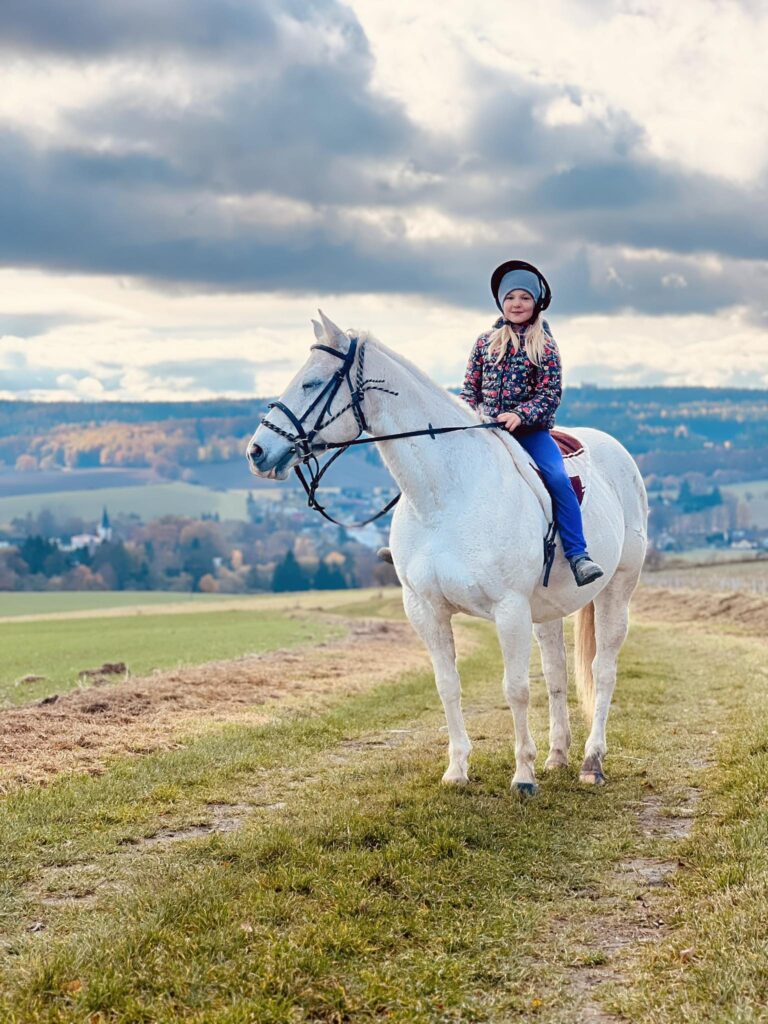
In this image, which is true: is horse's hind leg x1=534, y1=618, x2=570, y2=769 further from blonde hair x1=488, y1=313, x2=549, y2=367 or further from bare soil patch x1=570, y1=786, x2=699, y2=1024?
blonde hair x1=488, y1=313, x2=549, y2=367

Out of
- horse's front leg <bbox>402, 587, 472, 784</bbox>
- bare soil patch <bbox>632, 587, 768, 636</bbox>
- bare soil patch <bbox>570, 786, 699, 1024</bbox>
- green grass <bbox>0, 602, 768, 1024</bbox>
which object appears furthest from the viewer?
bare soil patch <bbox>632, 587, 768, 636</bbox>

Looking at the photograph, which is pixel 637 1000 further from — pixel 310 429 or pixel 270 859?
pixel 310 429

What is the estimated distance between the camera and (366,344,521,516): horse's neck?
322 inches

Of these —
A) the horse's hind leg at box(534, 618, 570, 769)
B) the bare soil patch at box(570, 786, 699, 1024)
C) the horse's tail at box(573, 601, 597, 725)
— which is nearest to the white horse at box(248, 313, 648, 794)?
the horse's hind leg at box(534, 618, 570, 769)

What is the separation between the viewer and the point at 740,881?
6035mm

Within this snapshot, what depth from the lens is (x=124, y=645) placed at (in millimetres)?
37312

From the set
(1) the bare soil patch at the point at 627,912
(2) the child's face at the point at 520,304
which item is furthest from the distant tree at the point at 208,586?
(1) the bare soil patch at the point at 627,912

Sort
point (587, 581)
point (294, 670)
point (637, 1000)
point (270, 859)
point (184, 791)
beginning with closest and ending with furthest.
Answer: point (637, 1000) < point (270, 859) < point (587, 581) < point (184, 791) < point (294, 670)

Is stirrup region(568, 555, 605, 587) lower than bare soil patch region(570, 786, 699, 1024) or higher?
higher

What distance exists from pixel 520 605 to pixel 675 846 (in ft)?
7.02

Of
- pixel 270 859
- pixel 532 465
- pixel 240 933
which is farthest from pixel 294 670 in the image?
pixel 240 933

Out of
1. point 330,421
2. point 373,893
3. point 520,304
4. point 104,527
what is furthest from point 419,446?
point 104,527

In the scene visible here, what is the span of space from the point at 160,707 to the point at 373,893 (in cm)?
944

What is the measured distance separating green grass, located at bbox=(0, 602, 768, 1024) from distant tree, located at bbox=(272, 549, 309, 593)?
106398 millimetres
